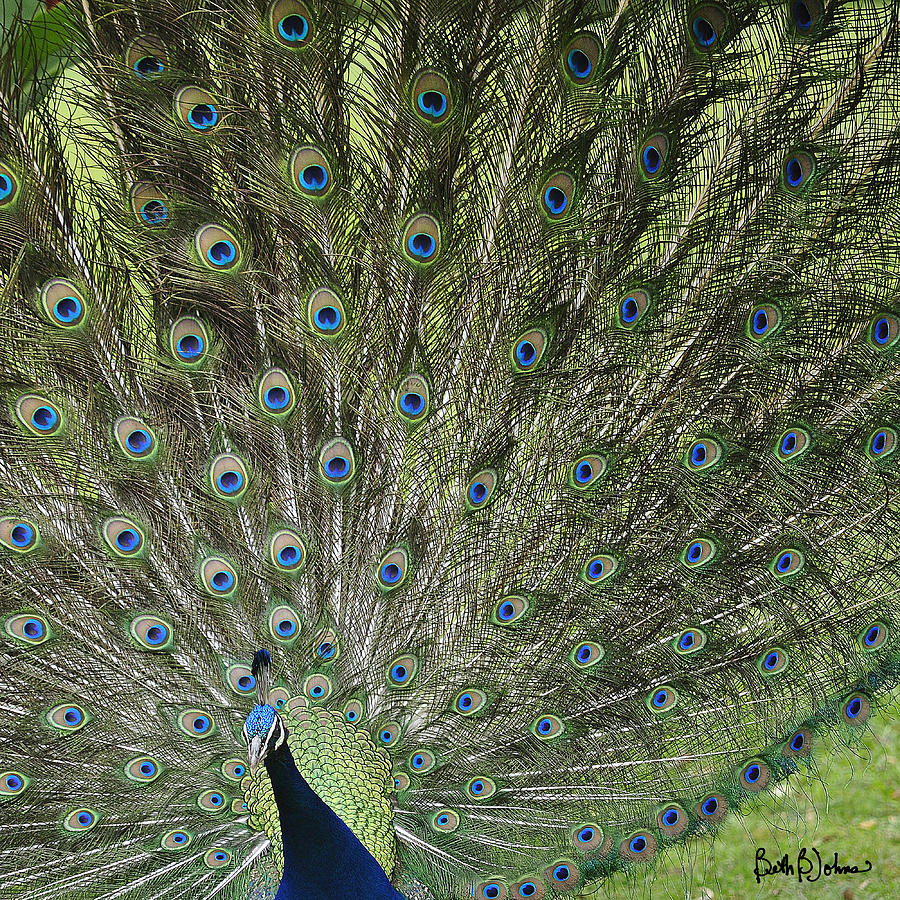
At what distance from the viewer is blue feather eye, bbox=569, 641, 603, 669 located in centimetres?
249

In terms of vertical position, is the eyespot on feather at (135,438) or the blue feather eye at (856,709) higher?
the eyespot on feather at (135,438)

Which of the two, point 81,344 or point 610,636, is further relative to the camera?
point 610,636

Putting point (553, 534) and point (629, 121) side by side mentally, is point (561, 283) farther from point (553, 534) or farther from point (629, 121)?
point (553, 534)

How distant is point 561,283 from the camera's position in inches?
88.9

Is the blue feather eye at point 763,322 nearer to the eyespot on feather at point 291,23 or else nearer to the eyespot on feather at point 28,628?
the eyespot on feather at point 291,23

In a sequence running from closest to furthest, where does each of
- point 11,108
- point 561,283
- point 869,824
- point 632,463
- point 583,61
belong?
point 11,108 < point 583,61 < point 561,283 < point 632,463 < point 869,824

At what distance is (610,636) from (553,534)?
33cm

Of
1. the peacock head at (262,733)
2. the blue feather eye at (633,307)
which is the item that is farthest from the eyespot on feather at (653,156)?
the peacock head at (262,733)

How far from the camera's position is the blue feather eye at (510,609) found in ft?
8.07

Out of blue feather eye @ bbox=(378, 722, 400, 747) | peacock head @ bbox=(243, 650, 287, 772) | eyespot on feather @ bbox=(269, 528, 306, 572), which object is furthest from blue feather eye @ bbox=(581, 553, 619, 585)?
peacock head @ bbox=(243, 650, 287, 772)

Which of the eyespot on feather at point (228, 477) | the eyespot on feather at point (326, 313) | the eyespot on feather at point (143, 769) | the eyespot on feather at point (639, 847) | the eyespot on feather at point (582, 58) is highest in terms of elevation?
the eyespot on feather at point (582, 58)

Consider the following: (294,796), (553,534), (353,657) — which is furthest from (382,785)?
(553,534)
